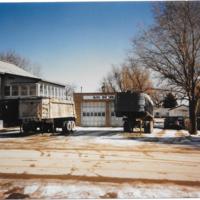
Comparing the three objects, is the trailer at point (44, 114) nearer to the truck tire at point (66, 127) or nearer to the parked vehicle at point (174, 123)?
the truck tire at point (66, 127)

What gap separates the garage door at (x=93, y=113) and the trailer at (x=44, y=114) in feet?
34.6

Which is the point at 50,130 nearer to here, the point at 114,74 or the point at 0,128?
the point at 0,128

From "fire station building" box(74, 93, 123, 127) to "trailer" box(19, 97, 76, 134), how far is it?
34.8 feet

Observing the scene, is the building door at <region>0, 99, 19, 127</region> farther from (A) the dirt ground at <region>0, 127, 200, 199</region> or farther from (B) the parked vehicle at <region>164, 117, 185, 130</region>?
(B) the parked vehicle at <region>164, 117, 185, 130</region>

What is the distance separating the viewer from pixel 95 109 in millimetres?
33531

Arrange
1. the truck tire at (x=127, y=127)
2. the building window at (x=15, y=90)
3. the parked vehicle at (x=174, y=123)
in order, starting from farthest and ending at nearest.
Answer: the parked vehicle at (x=174, y=123) < the building window at (x=15, y=90) < the truck tire at (x=127, y=127)

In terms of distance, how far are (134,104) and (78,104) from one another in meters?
14.0

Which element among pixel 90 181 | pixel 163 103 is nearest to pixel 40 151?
pixel 90 181

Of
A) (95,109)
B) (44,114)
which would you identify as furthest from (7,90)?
(44,114)

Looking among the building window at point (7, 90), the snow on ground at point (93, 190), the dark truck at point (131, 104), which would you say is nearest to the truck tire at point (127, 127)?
the dark truck at point (131, 104)

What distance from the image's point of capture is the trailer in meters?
17.6

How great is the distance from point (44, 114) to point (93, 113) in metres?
15.8

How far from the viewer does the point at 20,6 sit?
899 cm

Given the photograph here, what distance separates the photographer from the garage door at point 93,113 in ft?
109
